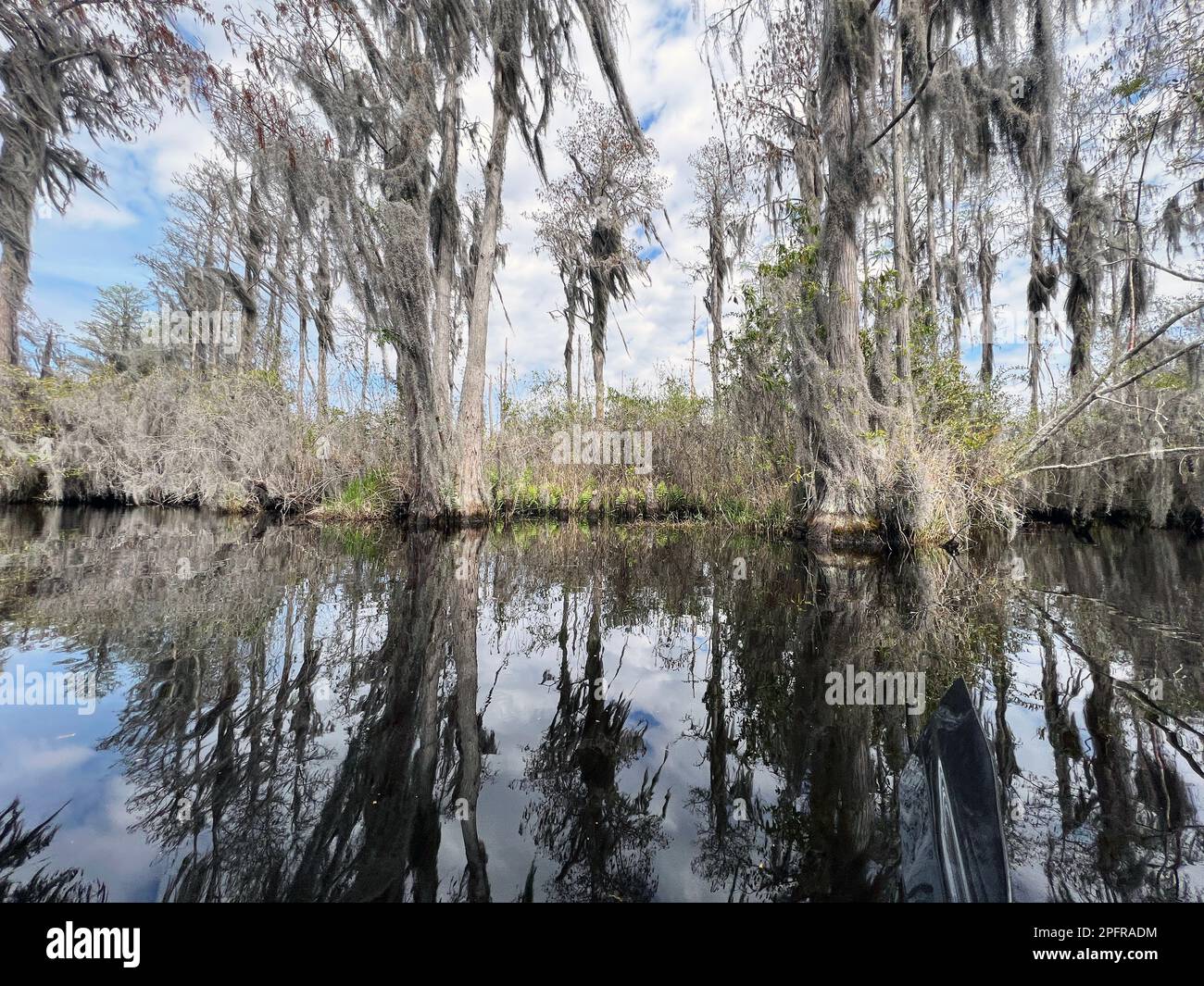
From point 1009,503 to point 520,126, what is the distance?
11.0 metres

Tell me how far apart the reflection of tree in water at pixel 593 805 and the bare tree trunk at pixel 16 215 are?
1629cm

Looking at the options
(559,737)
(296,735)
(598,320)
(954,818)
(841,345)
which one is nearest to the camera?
(954,818)

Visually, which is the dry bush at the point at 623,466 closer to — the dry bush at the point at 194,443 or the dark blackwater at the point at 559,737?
the dry bush at the point at 194,443

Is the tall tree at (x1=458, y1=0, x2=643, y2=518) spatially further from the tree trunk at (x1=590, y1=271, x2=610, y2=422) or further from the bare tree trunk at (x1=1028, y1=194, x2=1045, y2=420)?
the bare tree trunk at (x1=1028, y1=194, x2=1045, y2=420)

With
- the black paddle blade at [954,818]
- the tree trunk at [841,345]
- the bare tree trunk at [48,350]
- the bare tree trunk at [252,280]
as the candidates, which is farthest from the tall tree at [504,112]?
the bare tree trunk at [48,350]

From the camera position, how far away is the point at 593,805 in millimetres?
1666

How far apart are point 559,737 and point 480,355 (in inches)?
366

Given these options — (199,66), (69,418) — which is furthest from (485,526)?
(199,66)

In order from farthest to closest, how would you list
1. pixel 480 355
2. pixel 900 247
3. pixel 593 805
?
pixel 480 355
pixel 900 247
pixel 593 805

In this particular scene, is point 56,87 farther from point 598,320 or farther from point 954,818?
point 954,818

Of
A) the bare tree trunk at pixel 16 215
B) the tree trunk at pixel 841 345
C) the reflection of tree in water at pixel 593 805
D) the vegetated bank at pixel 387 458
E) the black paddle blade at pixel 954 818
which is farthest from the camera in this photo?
the bare tree trunk at pixel 16 215

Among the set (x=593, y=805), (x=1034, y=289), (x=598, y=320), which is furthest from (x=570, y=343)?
(x=593, y=805)

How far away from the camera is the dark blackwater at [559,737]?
139 cm
